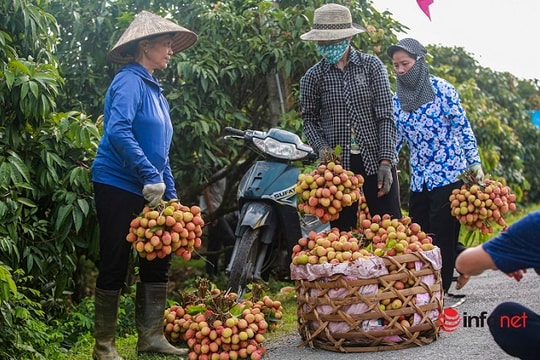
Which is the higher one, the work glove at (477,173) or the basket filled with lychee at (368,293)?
the work glove at (477,173)

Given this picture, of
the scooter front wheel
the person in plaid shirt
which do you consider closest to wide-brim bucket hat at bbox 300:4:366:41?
the person in plaid shirt

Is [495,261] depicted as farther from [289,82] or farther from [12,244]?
[289,82]

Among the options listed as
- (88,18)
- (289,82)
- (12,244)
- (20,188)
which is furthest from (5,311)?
(289,82)

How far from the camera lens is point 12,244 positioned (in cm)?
523

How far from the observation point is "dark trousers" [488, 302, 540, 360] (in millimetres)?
3441

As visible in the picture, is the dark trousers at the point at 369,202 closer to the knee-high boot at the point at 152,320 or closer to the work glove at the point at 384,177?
the work glove at the point at 384,177

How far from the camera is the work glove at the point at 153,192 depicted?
489 cm

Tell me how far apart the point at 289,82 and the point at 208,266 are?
2284 mm

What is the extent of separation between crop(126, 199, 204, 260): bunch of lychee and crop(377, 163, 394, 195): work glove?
158 cm

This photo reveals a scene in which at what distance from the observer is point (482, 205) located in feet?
19.8

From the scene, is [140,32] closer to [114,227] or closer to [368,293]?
[114,227]

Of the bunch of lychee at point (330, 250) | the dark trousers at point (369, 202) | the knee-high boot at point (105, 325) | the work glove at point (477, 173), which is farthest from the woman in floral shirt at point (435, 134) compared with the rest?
the knee-high boot at point (105, 325)

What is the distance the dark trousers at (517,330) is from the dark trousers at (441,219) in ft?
9.79

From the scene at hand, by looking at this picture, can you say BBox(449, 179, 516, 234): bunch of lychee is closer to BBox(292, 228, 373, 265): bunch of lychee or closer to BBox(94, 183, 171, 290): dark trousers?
BBox(292, 228, 373, 265): bunch of lychee
